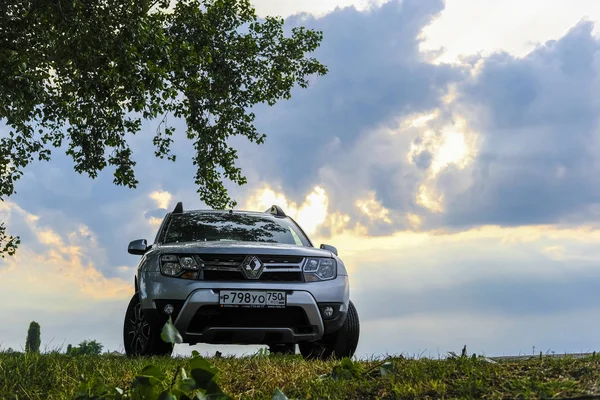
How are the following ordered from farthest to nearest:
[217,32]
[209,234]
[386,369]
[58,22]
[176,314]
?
[217,32]
[58,22]
[209,234]
[176,314]
[386,369]

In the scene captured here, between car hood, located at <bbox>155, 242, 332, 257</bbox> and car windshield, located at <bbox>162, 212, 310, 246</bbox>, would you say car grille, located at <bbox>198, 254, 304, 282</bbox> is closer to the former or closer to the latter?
car hood, located at <bbox>155, 242, 332, 257</bbox>

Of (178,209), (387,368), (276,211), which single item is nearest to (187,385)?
(387,368)

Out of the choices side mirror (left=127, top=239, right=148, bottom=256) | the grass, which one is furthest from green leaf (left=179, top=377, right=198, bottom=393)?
side mirror (left=127, top=239, right=148, bottom=256)

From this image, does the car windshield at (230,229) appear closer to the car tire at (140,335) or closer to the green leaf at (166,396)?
the car tire at (140,335)

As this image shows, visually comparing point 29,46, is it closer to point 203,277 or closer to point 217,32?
point 217,32

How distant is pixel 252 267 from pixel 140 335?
5.38 ft

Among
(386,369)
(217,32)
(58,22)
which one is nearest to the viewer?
(386,369)

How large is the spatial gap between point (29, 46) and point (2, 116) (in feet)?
5.57

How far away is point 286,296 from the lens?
26.3 ft

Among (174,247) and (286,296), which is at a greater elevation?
(174,247)

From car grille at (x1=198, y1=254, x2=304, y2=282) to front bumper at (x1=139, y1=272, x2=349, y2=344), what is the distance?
0.12m

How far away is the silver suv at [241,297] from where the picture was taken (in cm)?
786

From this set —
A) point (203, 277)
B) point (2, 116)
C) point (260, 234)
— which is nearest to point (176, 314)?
point (203, 277)

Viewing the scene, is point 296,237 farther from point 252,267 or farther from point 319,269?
point 252,267
